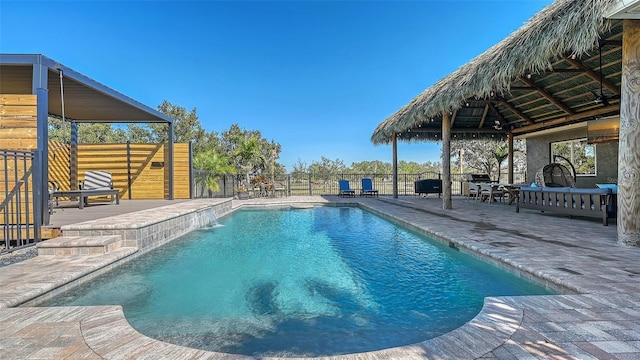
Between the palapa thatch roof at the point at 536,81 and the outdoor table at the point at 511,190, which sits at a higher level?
the palapa thatch roof at the point at 536,81

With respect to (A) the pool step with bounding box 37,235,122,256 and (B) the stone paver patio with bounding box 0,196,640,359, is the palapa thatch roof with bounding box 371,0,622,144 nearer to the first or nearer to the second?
(B) the stone paver patio with bounding box 0,196,640,359

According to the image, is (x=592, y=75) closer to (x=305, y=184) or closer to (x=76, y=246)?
(x=76, y=246)

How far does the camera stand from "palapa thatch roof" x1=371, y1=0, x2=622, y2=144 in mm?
3973

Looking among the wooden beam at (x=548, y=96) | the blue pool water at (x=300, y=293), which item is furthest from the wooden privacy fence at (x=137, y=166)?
the wooden beam at (x=548, y=96)

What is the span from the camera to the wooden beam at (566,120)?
8.00m

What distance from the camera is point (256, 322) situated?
2.46 m

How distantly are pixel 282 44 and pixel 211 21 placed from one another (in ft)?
14.2

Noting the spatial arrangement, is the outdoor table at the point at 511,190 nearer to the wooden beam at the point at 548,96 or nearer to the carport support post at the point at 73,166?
the wooden beam at the point at 548,96

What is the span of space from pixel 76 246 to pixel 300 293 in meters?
2.98

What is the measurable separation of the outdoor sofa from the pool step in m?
7.80

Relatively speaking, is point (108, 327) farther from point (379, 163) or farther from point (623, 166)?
point (379, 163)

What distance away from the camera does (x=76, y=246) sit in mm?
3875

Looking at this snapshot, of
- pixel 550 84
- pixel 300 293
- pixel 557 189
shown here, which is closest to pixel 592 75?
pixel 550 84

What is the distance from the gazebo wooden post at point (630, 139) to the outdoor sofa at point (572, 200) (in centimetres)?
178
